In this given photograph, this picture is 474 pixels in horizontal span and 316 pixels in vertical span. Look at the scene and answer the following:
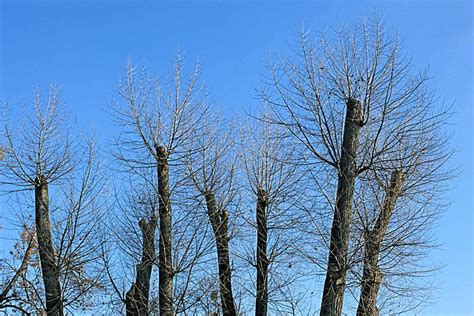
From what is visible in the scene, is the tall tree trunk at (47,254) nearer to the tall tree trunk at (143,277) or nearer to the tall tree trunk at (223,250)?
the tall tree trunk at (143,277)

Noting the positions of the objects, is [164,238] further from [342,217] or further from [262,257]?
[342,217]

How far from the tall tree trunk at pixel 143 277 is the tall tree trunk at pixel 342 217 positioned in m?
3.18

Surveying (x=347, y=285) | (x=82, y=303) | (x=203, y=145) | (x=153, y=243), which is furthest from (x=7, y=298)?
(x=347, y=285)

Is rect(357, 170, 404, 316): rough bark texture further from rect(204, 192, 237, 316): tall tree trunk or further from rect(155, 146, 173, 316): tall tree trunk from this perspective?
rect(155, 146, 173, 316): tall tree trunk

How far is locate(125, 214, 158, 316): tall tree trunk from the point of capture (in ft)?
33.5

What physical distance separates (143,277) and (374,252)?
412cm

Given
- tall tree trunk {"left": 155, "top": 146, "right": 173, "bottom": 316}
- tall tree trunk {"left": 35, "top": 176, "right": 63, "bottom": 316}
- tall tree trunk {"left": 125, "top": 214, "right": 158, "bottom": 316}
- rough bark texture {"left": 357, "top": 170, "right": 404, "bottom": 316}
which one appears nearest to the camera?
rough bark texture {"left": 357, "top": 170, "right": 404, "bottom": 316}

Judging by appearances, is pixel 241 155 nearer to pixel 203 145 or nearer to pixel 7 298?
pixel 203 145

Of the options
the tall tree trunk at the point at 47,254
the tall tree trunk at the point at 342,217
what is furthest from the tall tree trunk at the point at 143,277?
the tall tree trunk at the point at 342,217

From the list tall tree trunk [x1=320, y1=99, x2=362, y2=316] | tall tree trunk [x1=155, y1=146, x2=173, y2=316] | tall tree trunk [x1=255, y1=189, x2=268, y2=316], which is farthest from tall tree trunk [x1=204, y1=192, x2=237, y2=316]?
tall tree trunk [x1=320, y1=99, x2=362, y2=316]

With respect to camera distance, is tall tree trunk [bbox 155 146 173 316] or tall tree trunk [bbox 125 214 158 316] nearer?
tall tree trunk [bbox 155 146 173 316]

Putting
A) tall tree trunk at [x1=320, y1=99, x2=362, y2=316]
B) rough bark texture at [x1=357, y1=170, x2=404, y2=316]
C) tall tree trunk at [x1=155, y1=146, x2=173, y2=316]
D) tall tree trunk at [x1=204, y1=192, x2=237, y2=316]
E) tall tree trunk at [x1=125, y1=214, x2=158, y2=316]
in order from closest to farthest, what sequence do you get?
tall tree trunk at [x1=320, y1=99, x2=362, y2=316] < rough bark texture at [x1=357, y1=170, x2=404, y2=316] < tall tree trunk at [x1=155, y1=146, x2=173, y2=316] < tall tree trunk at [x1=125, y1=214, x2=158, y2=316] < tall tree trunk at [x1=204, y1=192, x2=237, y2=316]

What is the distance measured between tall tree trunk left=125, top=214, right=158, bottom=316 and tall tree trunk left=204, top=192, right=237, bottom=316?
41.3 inches

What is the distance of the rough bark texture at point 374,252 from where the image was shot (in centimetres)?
903
